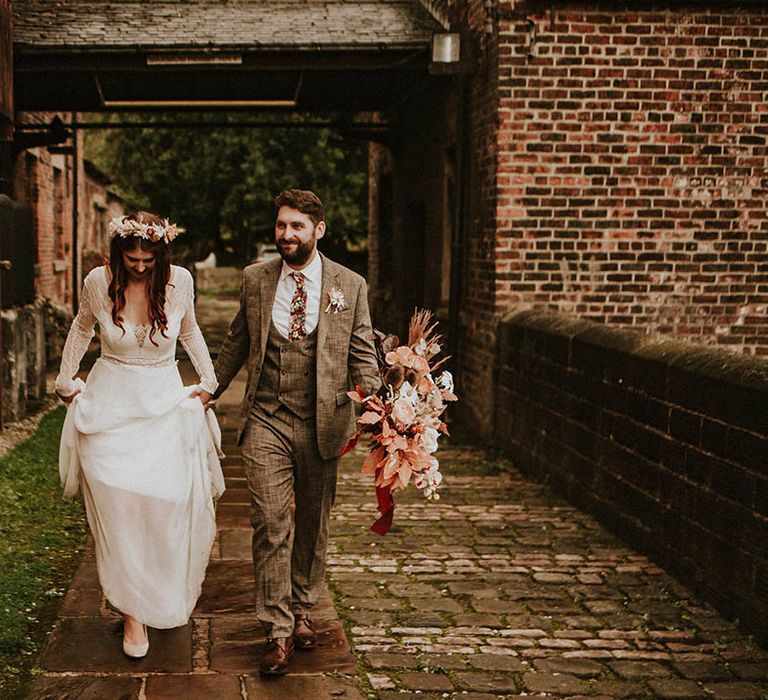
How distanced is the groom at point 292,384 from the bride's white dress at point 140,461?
0.30 metres

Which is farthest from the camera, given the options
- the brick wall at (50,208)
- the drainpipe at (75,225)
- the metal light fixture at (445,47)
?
the drainpipe at (75,225)

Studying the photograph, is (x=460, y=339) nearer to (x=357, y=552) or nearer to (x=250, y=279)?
(x=357, y=552)

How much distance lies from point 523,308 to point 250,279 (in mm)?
5296

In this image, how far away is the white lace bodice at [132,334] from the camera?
15.4 feet

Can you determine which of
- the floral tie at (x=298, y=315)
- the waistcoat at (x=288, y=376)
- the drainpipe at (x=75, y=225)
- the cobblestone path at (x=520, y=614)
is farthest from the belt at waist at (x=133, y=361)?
the drainpipe at (x=75, y=225)

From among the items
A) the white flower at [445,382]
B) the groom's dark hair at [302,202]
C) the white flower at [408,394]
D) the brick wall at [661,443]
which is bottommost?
the brick wall at [661,443]

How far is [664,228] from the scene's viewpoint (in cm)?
974

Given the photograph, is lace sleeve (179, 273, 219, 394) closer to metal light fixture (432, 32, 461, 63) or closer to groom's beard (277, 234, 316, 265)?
groom's beard (277, 234, 316, 265)

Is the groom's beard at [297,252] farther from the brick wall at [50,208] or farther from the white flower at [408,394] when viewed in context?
the brick wall at [50,208]

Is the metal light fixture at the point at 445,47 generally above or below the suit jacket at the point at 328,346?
above

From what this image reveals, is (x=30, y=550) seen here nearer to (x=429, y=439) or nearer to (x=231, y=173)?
(x=429, y=439)

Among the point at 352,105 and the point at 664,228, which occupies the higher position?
the point at 352,105

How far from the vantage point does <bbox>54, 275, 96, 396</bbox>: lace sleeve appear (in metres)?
4.79

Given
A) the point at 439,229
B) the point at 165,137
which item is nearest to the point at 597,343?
the point at 439,229
